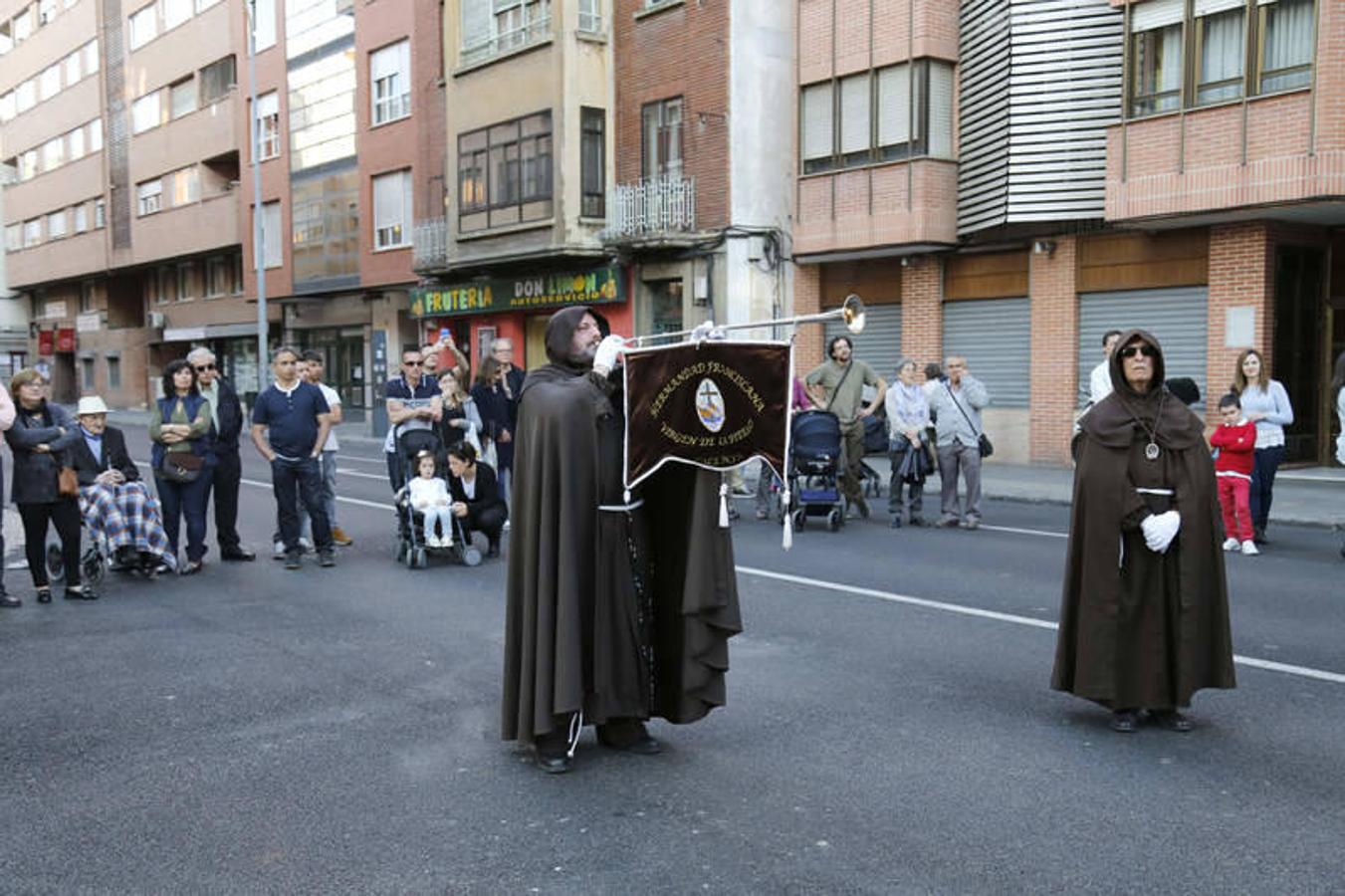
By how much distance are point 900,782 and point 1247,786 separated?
1.36 meters

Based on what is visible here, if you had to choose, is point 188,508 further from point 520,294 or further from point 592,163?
point 520,294

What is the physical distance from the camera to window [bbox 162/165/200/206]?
42.6m

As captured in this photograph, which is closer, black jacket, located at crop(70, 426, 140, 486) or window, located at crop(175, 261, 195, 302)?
black jacket, located at crop(70, 426, 140, 486)

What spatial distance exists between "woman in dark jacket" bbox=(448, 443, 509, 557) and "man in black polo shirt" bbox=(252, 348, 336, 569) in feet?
3.78

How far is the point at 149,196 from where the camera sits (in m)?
45.4

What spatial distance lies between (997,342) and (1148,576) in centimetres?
1618

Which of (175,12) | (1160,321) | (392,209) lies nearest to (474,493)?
(1160,321)

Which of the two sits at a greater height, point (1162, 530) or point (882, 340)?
point (882, 340)

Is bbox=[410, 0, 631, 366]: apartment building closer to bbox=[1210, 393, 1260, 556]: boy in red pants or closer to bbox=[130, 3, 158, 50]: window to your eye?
bbox=[1210, 393, 1260, 556]: boy in red pants

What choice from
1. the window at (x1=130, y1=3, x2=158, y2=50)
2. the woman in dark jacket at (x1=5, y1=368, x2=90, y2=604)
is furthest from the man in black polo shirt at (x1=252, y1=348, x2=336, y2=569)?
the window at (x1=130, y1=3, x2=158, y2=50)

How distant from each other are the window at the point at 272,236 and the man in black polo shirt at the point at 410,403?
90.0 feet

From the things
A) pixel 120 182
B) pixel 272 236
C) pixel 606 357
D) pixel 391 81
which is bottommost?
pixel 606 357

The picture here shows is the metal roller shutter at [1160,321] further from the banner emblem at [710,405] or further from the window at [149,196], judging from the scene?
the window at [149,196]

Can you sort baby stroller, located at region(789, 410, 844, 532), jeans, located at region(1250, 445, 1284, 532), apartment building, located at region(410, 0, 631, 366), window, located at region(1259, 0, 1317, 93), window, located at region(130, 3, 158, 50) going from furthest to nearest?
window, located at region(130, 3, 158, 50) → apartment building, located at region(410, 0, 631, 366) → window, located at region(1259, 0, 1317, 93) → baby stroller, located at region(789, 410, 844, 532) → jeans, located at region(1250, 445, 1284, 532)
